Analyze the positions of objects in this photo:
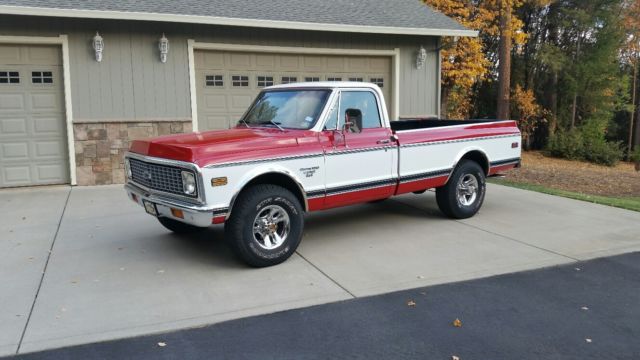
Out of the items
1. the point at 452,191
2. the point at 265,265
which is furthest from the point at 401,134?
the point at 265,265

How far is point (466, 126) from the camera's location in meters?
7.73

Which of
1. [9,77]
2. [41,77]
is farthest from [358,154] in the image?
[9,77]

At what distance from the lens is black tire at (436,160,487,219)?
7.58 metres

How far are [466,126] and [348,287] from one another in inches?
145

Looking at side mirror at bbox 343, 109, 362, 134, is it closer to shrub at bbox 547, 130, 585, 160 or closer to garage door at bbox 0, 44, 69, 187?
garage door at bbox 0, 44, 69, 187

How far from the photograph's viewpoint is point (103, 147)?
→ 11.1m

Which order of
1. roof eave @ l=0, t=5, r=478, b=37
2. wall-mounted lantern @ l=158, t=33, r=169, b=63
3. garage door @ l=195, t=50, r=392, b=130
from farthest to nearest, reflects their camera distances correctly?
garage door @ l=195, t=50, r=392, b=130
wall-mounted lantern @ l=158, t=33, r=169, b=63
roof eave @ l=0, t=5, r=478, b=37

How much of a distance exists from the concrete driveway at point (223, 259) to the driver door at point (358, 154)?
65 cm

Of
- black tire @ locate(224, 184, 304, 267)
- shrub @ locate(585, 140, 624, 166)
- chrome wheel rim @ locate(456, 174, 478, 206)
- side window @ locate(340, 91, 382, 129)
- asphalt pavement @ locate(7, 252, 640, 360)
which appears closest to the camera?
asphalt pavement @ locate(7, 252, 640, 360)

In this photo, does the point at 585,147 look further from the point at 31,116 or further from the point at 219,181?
the point at 219,181

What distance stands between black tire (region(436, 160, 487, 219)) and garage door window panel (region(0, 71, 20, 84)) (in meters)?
8.33

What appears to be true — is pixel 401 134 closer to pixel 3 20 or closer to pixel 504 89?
pixel 3 20

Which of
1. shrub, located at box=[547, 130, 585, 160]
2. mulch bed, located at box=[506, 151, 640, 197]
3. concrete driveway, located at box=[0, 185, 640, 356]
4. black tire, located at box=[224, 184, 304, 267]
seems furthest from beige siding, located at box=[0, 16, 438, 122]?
shrub, located at box=[547, 130, 585, 160]

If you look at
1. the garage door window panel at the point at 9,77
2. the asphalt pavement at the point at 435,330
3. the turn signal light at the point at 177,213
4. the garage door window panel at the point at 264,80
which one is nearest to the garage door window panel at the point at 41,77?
the garage door window panel at the point at 9,77
